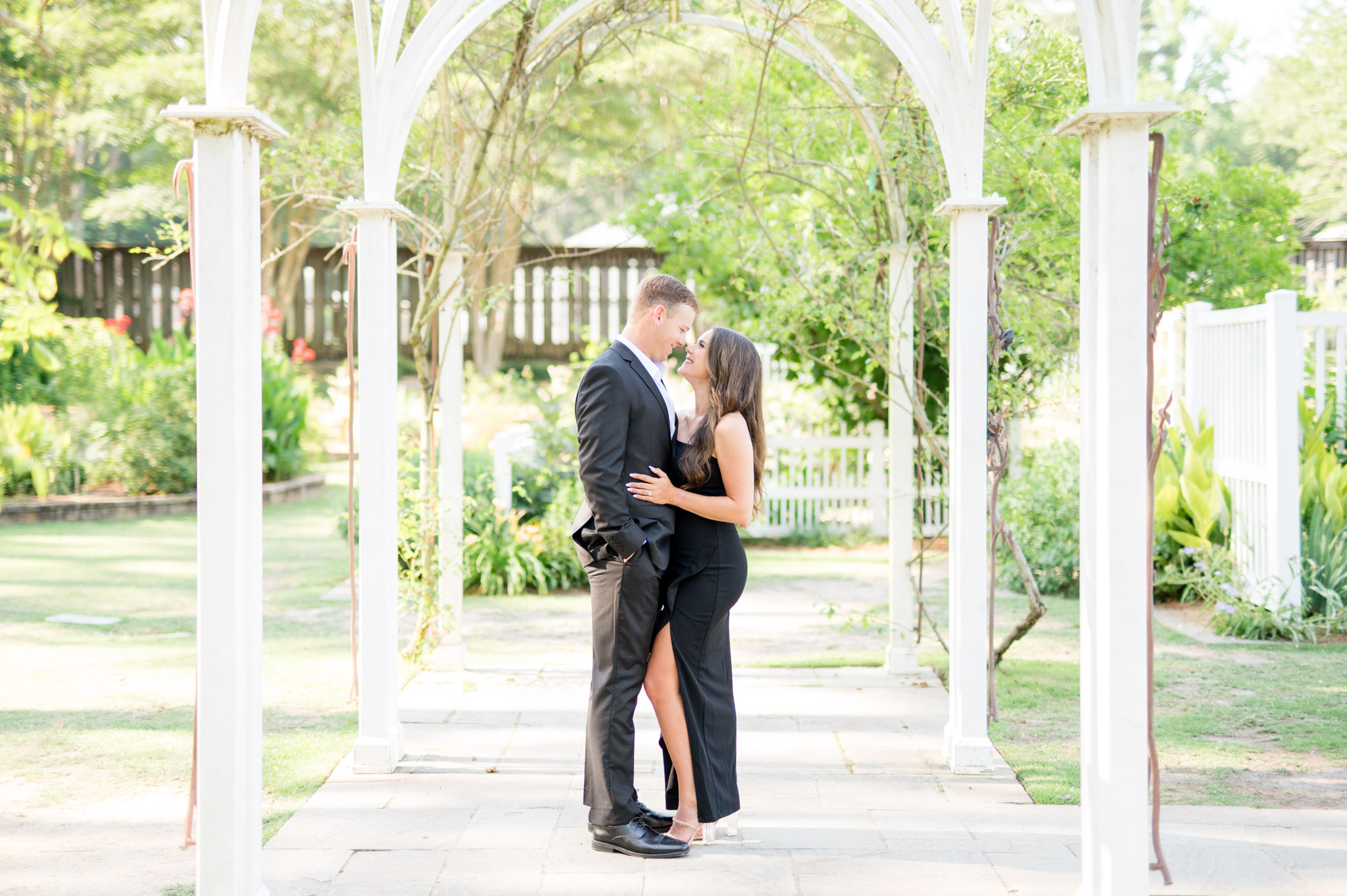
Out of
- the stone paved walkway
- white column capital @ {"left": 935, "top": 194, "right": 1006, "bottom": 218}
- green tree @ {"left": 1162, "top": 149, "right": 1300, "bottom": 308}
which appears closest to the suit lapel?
the stone paved walkway

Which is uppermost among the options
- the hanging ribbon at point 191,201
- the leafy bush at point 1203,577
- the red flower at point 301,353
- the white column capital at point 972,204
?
the red flower at point 301,353

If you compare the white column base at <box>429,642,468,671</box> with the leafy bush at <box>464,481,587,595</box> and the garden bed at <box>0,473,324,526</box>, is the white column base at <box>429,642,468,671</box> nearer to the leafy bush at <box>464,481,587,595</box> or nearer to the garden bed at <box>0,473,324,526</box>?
the leafy bush at <box>464,481,587,595</box>

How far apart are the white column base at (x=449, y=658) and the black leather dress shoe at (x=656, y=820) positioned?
2802 millimetres

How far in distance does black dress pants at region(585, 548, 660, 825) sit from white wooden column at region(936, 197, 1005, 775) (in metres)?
1.55

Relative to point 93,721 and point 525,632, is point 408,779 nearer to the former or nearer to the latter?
point 93,721

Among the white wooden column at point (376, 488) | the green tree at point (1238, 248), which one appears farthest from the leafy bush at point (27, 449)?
the green tree at point (1238, 248)

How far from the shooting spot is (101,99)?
52.5 ft

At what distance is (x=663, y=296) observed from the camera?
3830mm

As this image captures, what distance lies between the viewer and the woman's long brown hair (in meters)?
3.76

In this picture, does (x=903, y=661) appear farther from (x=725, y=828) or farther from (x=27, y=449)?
(x=27, y=449)

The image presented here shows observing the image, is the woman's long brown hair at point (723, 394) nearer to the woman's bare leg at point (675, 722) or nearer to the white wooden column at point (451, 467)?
the woman's bare leg at point (675, 722)

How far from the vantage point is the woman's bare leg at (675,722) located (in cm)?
383

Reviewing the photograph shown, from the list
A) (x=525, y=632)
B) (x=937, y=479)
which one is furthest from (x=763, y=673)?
(x=937, y=479)

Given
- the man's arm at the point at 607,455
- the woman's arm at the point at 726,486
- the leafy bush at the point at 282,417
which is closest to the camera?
the man's arm at the point at 607,455
